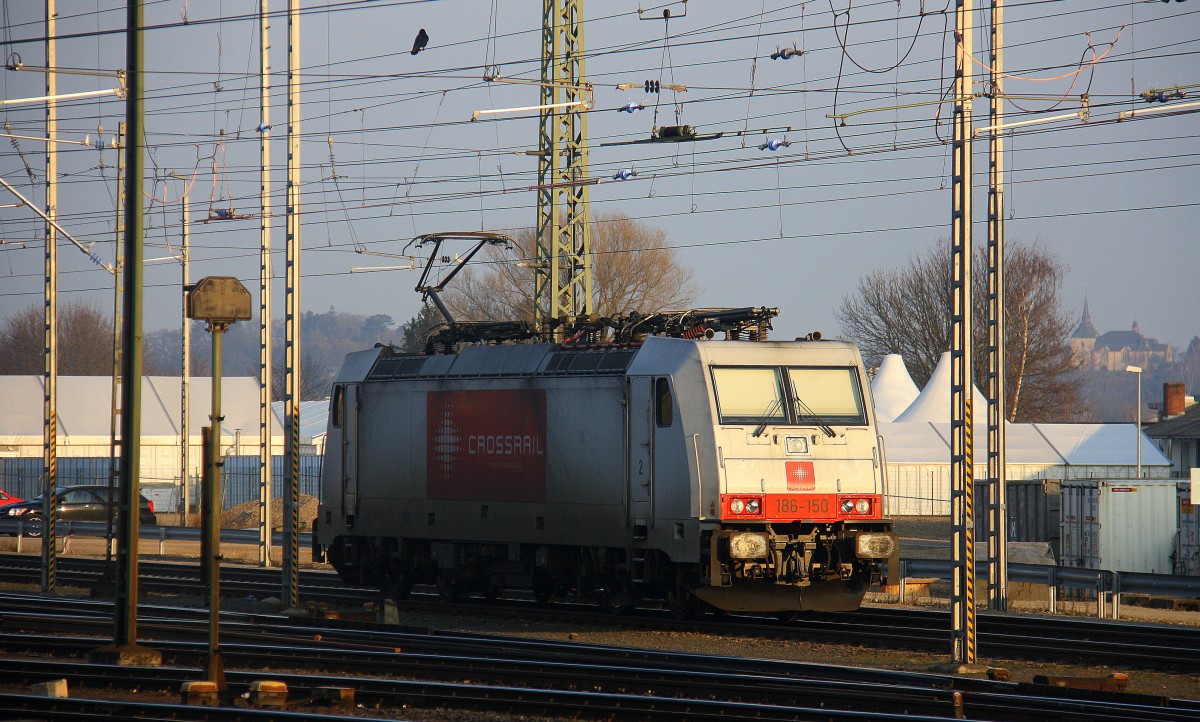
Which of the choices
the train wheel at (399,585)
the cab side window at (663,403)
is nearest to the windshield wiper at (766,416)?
the cab side window at (663,403)

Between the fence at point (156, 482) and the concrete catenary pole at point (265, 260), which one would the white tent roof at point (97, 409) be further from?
the concrete catenary pole at point (265, 260)

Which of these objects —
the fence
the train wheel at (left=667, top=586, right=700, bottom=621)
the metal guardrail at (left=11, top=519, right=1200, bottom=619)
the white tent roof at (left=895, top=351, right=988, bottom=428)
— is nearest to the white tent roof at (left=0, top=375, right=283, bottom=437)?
the fence

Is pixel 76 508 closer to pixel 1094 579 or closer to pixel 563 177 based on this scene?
pixel 563 177

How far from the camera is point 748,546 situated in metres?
17.1

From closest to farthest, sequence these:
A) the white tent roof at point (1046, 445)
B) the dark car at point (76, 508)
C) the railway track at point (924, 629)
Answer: the railway track at point (924, 629), the dark car at point (76, 508), the white tent roof at point (1046, 445)

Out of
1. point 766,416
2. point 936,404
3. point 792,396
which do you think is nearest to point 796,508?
point 766,416

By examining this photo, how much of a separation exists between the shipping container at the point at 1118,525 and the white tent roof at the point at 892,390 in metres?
23.1

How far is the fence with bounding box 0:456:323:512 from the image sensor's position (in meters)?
53.6

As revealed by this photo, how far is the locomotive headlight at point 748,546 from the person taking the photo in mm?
17000

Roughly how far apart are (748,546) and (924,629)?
263 centimetres

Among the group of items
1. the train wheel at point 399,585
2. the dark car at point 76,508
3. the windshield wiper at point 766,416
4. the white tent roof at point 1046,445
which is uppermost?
the windshield wiper at point 766,416

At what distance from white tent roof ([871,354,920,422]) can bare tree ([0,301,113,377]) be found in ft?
281

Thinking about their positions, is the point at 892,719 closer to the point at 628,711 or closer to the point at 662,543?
the point at 628,711

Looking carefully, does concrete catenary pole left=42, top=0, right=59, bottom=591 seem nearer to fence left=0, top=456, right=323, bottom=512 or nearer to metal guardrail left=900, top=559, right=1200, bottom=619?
metal guardrail left=900, top=559, right=1200, bottom=619
